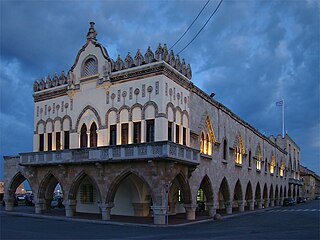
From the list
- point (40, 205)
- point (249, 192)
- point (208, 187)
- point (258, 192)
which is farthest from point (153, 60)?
point (258, 192)

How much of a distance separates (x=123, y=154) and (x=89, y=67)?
8724mm

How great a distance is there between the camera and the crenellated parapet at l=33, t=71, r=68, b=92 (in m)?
30.3

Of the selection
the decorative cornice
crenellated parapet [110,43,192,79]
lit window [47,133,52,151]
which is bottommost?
lit window [47,133,52,151]

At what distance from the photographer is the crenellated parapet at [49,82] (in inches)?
1194

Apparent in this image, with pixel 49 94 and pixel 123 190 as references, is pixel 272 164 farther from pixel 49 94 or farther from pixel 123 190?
pixel 49 94

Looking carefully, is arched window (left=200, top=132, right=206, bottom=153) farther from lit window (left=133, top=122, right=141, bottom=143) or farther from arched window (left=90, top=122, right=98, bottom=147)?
arched window (left=90, top=122, right=98, bottom=147)

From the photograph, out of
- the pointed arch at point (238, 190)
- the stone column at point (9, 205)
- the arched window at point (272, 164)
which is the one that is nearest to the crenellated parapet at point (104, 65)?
the stone column at point (9, 205)

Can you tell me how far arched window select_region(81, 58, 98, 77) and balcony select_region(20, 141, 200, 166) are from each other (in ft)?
20.1

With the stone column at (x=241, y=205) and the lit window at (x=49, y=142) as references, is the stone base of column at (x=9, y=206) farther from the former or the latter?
the stone column at (x=241, y=205)

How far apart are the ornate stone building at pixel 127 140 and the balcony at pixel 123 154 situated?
0.07 meters

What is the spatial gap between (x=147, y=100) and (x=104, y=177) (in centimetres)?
581

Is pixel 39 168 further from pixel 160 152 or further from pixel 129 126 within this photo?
A: pixel 160 152

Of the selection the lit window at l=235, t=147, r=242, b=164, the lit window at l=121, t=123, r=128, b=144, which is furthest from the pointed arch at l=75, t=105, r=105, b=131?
the lit window at l=235, t=147, r=242, b=164

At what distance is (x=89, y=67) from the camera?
2884 cm
